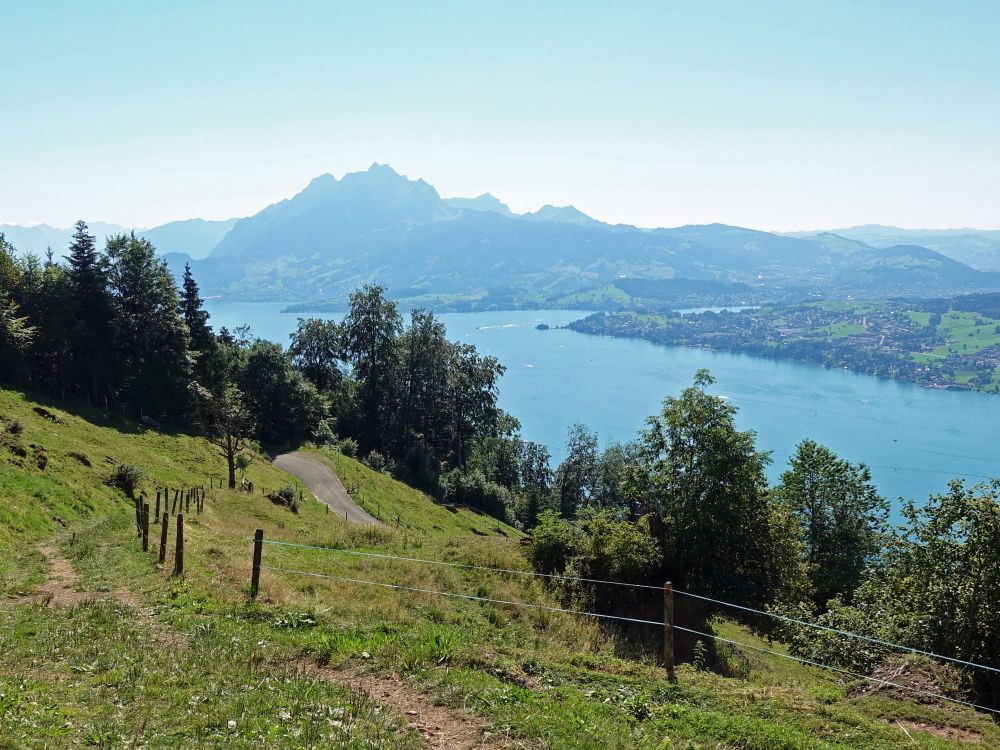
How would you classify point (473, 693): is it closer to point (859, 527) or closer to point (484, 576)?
point (484, 576)

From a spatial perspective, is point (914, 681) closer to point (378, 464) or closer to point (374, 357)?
point (378, 464)

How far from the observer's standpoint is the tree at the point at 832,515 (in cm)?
3619

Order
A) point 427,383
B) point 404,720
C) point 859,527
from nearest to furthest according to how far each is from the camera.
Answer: point 404,720, point 859,527, point 427,383

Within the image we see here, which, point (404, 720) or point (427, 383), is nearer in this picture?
point (404, 720)

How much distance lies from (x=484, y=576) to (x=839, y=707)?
33.1 ft

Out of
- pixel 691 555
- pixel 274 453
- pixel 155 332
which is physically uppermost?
pixel 155 332

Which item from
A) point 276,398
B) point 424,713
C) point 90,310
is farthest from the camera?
point 276,398

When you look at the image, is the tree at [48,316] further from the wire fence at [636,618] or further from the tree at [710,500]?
the tree at [710,500]

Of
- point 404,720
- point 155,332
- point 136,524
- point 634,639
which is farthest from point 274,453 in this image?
point 404,720

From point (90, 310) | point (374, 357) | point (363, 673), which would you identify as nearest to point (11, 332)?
point (90, 310)

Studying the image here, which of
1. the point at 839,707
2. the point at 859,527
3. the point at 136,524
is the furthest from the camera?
the point at 859,527

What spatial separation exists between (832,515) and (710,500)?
62.8 ft

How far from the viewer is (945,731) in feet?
34.4

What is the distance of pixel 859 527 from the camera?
122 feet
